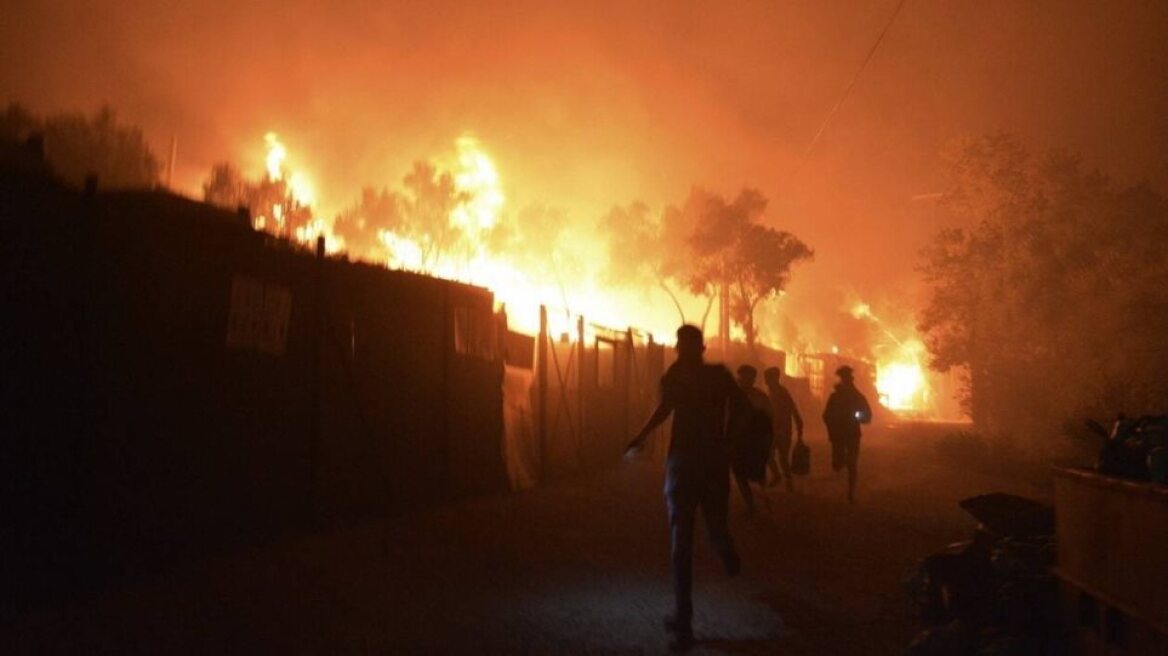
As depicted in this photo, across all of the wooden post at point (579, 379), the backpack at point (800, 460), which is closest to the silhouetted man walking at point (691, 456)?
the backpack at point (800, 460)

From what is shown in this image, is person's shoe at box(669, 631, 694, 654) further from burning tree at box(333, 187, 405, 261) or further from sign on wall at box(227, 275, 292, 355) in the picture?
burning tree at box(333, 187, 405, 261)

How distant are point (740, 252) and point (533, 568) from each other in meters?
39.3

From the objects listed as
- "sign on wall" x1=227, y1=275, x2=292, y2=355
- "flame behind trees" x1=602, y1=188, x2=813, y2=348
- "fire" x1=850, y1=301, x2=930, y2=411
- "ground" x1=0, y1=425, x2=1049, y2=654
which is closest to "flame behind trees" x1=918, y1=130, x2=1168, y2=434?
"flame behind trees" x1=602, y1=188, x2=813, y2=348

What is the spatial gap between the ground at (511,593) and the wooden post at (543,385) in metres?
2.21

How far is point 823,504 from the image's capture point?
11789mm

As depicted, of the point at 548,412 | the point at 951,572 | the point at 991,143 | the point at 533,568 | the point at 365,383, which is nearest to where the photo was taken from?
the point at 951,572

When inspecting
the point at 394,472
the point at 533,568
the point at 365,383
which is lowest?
the point at 533,568

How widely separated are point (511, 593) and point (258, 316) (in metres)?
3.10

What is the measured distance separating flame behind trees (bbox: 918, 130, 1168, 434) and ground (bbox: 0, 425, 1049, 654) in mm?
15021

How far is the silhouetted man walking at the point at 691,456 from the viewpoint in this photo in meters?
5.14

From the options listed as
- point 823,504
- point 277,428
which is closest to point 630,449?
point 277,428

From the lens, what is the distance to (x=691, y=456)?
5.34m

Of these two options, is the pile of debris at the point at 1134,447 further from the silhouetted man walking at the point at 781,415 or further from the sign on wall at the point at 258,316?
the silhouetted man walking at the point at 781,415

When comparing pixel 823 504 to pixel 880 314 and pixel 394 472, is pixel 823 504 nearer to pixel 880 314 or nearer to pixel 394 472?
pixel 394 472
